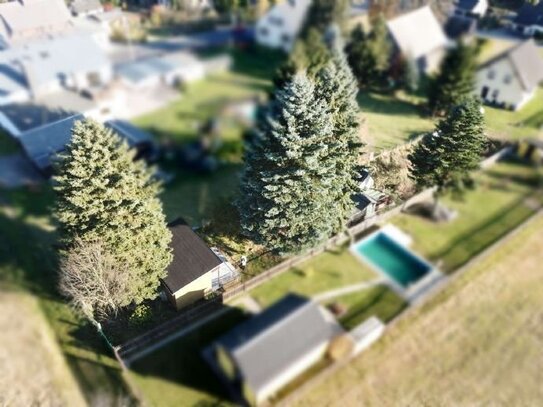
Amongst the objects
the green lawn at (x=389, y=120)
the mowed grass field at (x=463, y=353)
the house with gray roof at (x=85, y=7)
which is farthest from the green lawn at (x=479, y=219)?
the house with gray roof at (x=85, y=7)

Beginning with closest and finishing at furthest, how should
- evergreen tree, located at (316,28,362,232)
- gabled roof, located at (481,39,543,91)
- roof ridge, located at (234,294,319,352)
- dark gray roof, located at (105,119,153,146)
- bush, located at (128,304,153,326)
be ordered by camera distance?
roof ridge, located at (234,294,319,352) → bush, located at (128,304,153,326) → evergreen tree, located at (316,28,362,232) → gabled roof, located at (481,39,543,91) → dark gray roof, located at (105,119,153,146)

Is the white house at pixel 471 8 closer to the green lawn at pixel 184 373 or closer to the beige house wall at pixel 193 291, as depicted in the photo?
the beige house wall at pixel 193 291

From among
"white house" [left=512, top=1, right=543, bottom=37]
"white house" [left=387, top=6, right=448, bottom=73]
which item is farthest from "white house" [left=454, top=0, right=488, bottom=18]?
"white house" [left=387, top=6, right=448, bottom=73]

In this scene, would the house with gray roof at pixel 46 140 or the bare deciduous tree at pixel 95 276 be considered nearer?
→ the bare deciduous tree at pixel 95 276

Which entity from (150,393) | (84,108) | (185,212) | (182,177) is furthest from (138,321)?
(84,108)

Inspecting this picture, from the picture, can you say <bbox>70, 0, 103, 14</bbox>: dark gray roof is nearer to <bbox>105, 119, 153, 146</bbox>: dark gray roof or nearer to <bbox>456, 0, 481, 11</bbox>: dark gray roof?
<bbox>105, 119, 153, 146</bbox>: dark gray roof

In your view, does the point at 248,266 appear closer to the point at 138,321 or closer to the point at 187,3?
the point at 138,321

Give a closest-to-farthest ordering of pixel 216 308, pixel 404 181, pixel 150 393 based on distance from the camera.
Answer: pixel 150 393
pixel 216 308
pixel 404 181
